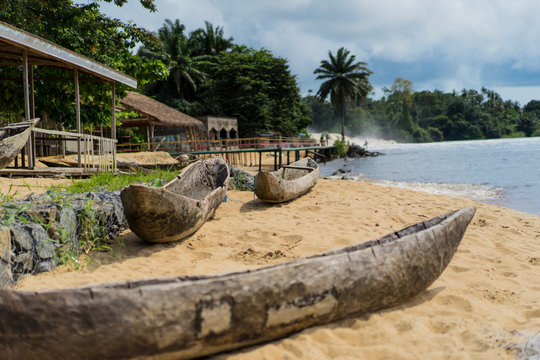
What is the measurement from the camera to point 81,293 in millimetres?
1761

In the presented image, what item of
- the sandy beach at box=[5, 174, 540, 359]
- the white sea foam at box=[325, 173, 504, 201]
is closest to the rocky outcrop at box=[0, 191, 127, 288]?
the sandy beach at box=[5, 174, 540, 359]

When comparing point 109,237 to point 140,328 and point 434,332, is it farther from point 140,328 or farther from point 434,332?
point 434,332

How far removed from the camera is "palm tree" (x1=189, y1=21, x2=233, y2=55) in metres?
35.9

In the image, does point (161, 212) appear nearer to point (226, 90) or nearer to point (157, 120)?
point (157, 120)

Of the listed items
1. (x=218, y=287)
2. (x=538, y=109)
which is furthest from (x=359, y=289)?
(x=538, y=109)

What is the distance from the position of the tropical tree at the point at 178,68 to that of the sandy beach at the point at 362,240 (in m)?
26.3

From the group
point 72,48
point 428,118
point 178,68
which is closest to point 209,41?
point 178,68


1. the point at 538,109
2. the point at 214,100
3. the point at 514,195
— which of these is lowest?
the point at 514,195

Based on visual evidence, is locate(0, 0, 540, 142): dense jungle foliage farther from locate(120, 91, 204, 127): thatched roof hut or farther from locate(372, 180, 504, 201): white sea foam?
locate(372, 180, 504, 201): white sea foam

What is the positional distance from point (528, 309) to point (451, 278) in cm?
72

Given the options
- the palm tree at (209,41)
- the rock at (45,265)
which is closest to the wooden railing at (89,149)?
the rock at (45,265)

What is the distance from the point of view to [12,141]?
5359 millimetres

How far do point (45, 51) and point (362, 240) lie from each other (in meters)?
6.72

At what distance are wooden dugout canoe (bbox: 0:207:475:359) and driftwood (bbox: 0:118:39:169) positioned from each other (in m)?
4.50
